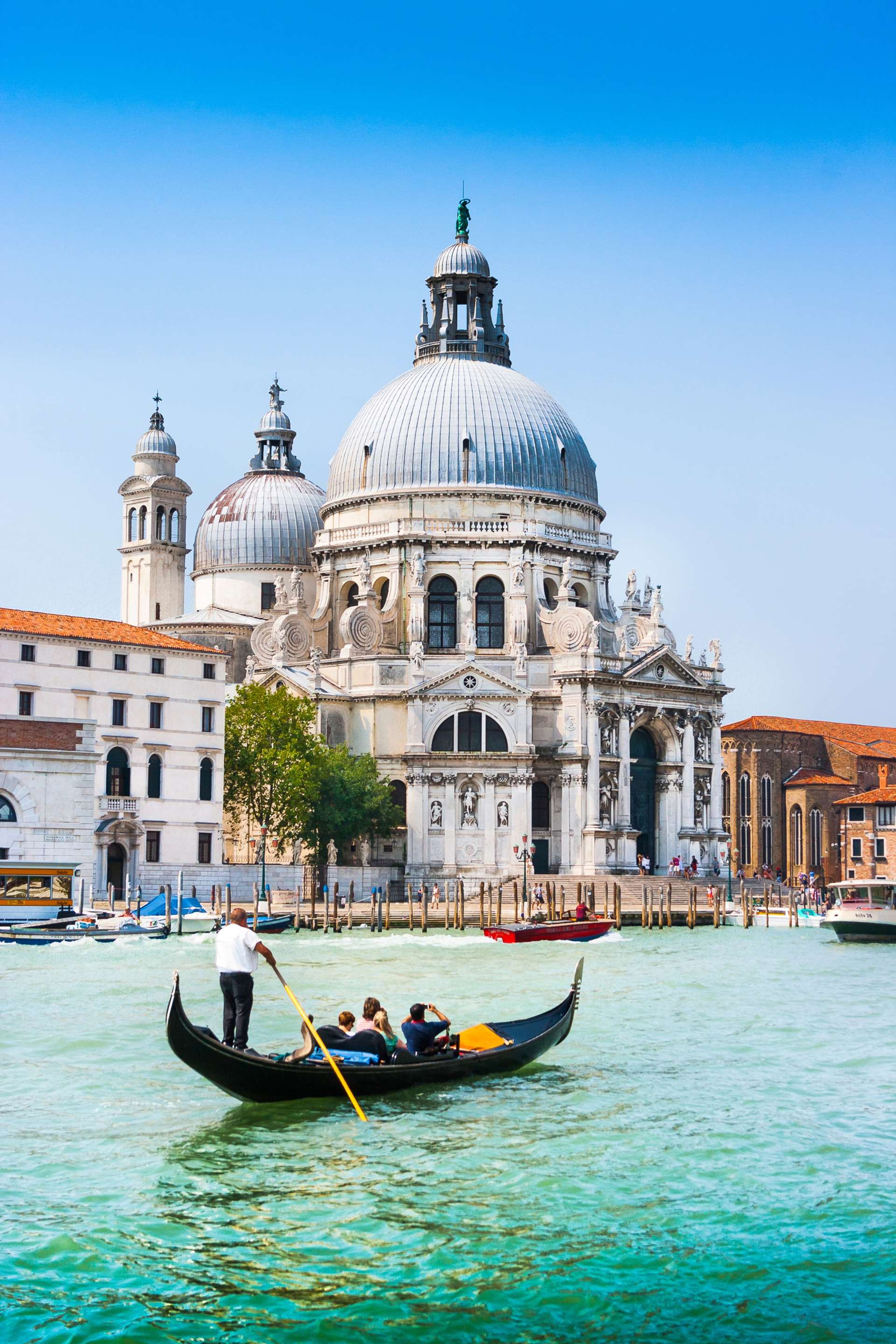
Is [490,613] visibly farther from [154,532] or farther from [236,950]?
[236,950]

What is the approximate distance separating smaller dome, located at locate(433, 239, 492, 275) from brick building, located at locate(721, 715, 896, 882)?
2398cm

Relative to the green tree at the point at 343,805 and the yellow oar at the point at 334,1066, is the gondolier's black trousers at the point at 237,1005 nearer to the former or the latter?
the yellow oar at the point at 334,1066

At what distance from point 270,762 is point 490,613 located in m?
11.2

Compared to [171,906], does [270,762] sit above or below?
above

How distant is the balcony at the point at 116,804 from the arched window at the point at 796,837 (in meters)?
38.9

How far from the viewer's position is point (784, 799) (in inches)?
2918

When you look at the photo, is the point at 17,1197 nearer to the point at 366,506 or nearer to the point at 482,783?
the point at 482,783

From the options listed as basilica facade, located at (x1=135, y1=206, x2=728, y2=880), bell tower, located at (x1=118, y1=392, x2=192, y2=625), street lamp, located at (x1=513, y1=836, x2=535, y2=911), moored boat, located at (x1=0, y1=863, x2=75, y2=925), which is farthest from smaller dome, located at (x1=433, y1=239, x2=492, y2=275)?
moored boat, located at (x1=0, y1=863, x2=75, y2=925)

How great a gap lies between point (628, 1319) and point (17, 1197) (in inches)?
191

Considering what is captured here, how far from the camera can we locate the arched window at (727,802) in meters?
72.9

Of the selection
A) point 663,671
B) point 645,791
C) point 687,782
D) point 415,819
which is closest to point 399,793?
point 415,819

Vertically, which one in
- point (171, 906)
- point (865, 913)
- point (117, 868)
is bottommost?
point (865, 913)

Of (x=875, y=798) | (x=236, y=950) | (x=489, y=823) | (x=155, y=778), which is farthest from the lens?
(x=875, y=798)

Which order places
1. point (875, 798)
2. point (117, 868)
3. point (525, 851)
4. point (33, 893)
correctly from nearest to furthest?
point (33, 893) → point (117, 868) → point (525, 851) → point (875, 798)
